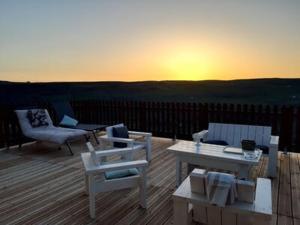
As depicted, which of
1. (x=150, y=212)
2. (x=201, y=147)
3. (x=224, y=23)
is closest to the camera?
(x=150, y=212)

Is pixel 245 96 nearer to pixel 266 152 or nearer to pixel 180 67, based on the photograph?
pixel 180 67

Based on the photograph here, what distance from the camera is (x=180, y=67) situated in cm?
823

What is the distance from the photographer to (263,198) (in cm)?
190

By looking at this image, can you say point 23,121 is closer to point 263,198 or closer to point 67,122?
point 67,122

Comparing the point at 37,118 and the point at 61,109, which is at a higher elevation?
the point at 61,109

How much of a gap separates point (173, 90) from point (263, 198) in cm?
1273

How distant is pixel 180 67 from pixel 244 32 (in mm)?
2545

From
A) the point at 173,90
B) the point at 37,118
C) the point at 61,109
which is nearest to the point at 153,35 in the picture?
the point at 61,109

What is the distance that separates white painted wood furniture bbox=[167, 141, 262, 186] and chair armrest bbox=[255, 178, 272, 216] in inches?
29.9

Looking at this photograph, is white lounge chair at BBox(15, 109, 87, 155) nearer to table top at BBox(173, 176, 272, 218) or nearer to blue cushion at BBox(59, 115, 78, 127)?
blue cushion at BBox(59, 115, 78, 127)

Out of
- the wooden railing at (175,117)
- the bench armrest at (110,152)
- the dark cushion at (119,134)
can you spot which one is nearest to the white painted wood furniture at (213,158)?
the bench armrest at (110,152)

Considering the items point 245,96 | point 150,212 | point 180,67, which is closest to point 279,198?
point 150,212

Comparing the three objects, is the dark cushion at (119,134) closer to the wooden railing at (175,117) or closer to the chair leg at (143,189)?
the chair leg at (143,189)

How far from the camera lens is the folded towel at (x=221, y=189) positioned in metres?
1.77
